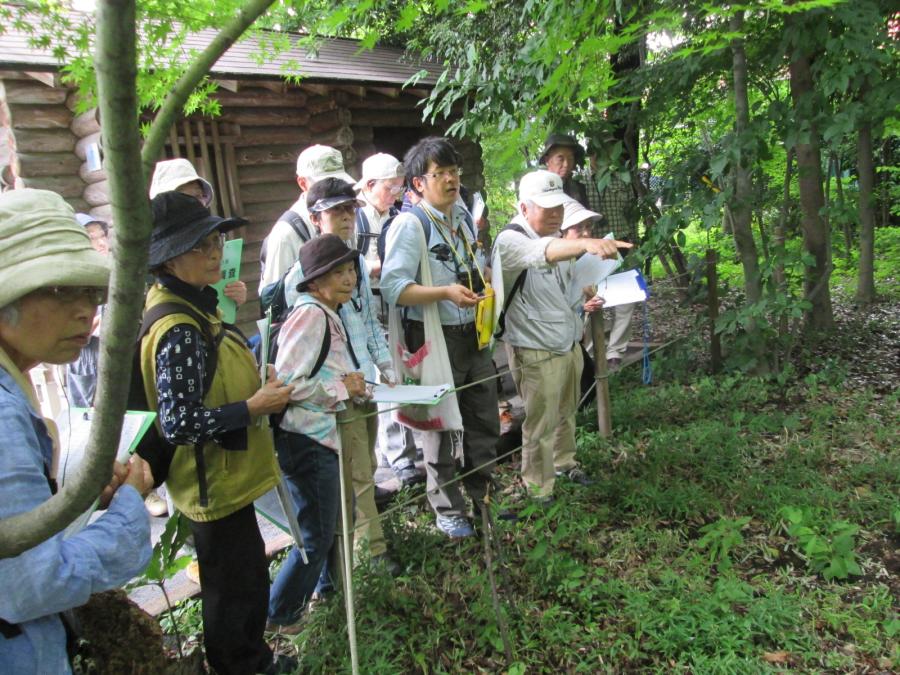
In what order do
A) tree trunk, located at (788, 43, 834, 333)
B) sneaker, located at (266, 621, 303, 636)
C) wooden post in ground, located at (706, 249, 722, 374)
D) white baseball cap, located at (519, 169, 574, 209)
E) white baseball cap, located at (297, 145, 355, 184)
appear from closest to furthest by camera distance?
sneaker, located at (266, 621, 303, 636) → white baseball cap, located at (519, 169, 574, 209) → white baseball cap, located at (297, 145, 355, 184) → wooden post in ground, located at (706, 249, 722, 374) → tree trunk, located at (788, 43, 834, 333)

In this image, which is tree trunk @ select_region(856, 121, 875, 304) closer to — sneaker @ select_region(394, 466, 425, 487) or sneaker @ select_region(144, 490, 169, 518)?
sneaker @ select_region(394, 466, 425, 487)

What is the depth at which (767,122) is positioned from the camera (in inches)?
174

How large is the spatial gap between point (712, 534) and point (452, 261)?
1946mm

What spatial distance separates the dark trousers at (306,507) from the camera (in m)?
2.51

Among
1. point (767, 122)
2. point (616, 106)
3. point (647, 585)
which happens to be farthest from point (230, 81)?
point (647, 585)

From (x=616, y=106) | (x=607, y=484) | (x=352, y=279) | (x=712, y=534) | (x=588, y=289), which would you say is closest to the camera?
(x=352, y=279)

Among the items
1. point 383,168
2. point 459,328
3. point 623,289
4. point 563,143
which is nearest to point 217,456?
point 459,328

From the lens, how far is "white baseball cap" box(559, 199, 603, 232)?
376 centimetres

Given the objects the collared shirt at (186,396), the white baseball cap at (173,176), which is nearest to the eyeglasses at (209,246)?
the collared shirt at (186,396)

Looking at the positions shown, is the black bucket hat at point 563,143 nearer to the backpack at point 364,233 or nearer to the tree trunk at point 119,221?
the backpack at point 364,233

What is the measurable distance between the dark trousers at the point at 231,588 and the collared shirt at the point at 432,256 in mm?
1329

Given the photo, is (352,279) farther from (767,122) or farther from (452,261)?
(767,122)

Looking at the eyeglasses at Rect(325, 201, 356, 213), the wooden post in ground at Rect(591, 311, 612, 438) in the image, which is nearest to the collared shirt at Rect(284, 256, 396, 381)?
the eyeglasses at Rect(325, 201, 356, 213)

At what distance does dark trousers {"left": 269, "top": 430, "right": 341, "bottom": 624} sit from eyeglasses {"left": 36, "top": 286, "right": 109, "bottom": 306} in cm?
134
